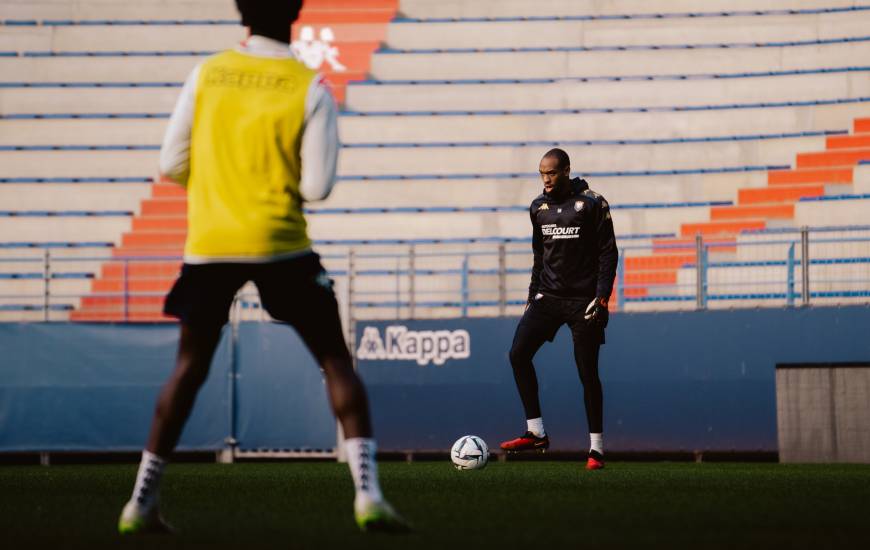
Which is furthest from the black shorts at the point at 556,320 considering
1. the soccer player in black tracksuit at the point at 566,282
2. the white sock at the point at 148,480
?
the white sock at the point at 148,480

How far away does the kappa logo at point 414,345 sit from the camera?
39.1 ft

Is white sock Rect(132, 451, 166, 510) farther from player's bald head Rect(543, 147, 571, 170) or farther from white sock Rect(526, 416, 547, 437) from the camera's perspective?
player's bald head Rect(543, 147, 571, 170)

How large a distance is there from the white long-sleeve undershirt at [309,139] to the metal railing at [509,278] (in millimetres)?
7522

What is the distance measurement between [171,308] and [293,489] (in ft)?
9.29

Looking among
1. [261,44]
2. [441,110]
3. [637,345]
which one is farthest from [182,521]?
[441,110]

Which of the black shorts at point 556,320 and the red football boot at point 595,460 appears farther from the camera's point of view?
the red football boot at point 595,460

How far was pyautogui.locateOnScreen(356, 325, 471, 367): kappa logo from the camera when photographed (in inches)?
469

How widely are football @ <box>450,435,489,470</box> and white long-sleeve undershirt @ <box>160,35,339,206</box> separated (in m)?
4.90

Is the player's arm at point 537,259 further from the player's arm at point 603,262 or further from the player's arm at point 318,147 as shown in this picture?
the player's arm at point 318,147

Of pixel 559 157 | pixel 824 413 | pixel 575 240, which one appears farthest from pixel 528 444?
pixel 824 413

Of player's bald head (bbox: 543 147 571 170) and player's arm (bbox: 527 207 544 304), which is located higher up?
player's bald head (bbox: 543 147 571 170)

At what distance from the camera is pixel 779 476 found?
814cm

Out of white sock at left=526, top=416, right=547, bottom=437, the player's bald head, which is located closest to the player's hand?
white sock at left=526, top=416, right=547, bottom=437

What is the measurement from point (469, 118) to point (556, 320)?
9.93m
